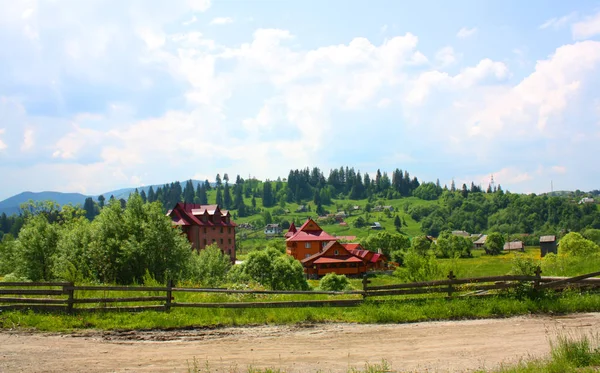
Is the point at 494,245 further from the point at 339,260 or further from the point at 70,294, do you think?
the point at 70,294

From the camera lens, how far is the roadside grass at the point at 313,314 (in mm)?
17641

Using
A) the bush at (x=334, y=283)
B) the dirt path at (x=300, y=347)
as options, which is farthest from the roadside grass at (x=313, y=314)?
the bush at (x=334, y=283)

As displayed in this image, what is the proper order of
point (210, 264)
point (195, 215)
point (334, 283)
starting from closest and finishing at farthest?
1. point (210, 264)
2. point (334, 283)
3. point (195, 215)

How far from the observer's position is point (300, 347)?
48.0 feet

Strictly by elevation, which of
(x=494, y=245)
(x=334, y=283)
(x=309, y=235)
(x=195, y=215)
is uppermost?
(x=195, y=215)

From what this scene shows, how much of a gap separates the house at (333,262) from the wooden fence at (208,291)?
8208 centimetres

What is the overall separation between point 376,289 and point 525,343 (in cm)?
729

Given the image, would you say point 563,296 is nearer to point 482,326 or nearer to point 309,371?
point 482,326

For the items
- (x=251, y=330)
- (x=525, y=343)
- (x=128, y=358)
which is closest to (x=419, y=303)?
(x=525, y=343)

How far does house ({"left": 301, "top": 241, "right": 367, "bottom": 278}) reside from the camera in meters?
103

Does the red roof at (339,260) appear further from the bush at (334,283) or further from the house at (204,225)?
the bush at (334,283)

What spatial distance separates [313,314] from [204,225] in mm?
70412

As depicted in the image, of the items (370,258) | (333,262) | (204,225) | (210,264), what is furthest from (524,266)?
(370,258)

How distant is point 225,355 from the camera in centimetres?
1373
